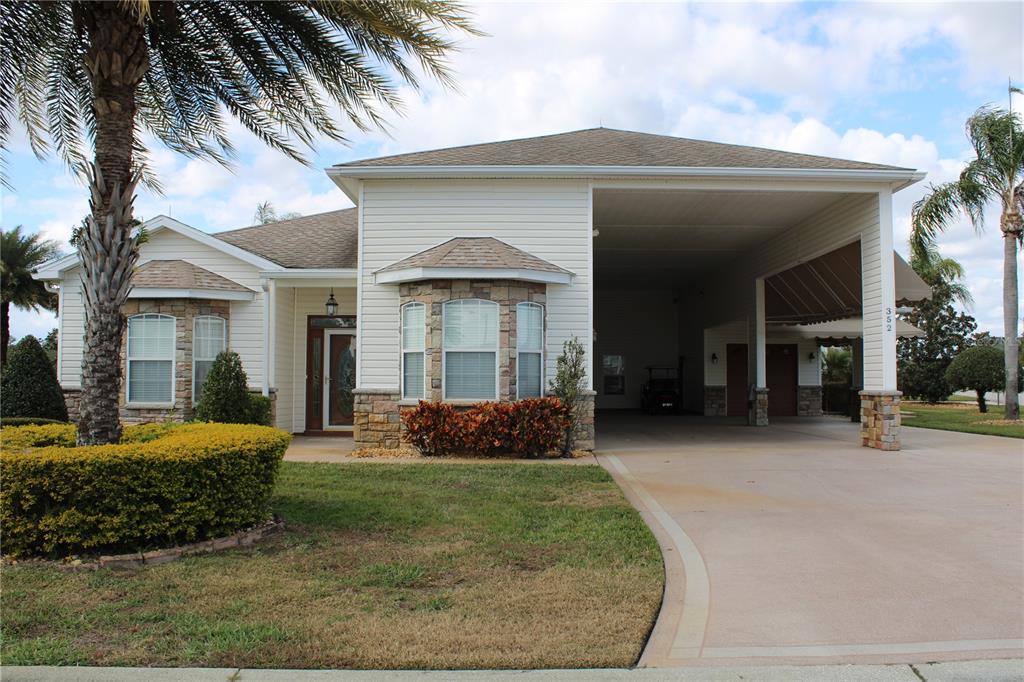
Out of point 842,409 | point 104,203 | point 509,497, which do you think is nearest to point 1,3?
point 104,203

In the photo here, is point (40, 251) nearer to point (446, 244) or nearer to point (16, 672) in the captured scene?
point (446, 244)

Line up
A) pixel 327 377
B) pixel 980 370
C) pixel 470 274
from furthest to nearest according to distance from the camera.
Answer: pixel 980 370, pixel 327 377, pixel 470 274

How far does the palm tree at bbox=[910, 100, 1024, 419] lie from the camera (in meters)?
18.8

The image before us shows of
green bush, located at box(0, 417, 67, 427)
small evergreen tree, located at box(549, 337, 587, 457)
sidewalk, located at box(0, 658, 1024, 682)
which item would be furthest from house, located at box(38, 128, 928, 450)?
sidewalk, located at box(0, 658, 1024, 682)

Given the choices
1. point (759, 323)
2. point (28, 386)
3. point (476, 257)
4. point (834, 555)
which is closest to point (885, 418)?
point (759, 323)

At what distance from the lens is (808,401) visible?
25812 millimetres

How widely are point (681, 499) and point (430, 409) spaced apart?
508cm

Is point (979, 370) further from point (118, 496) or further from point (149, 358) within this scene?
point (118, 496)

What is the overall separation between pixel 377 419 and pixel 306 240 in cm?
579

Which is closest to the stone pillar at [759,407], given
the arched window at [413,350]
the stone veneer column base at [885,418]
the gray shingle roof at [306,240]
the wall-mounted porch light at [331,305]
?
the stone veneer column base at [885,418]

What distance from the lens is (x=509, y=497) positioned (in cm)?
894

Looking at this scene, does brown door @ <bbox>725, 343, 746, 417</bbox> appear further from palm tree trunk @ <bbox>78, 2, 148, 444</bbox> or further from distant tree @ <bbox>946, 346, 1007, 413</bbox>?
palm tree trunk @ <bbox>78, 2, 148, 444</bbox>

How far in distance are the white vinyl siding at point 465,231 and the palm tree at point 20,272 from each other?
17230 millimetres

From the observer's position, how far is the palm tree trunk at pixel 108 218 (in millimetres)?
6879
